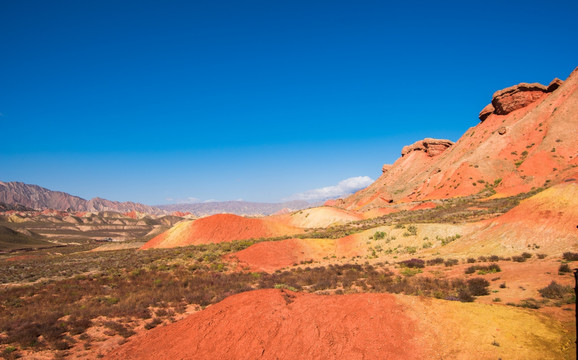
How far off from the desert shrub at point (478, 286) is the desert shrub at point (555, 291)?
2.11 metres

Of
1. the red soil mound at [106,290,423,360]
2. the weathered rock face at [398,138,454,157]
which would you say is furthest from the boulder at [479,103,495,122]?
the red soil mound at [106,290,423,360]

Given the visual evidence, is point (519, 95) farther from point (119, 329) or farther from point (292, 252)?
point (119, 329)

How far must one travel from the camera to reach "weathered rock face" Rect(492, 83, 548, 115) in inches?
2635

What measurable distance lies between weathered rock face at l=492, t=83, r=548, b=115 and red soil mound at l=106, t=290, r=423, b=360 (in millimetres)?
80483

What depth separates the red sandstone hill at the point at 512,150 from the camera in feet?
165

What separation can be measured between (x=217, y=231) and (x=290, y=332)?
157ft

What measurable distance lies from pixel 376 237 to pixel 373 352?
24.4 metres

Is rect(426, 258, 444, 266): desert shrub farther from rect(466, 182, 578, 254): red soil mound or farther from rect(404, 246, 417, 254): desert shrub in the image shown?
rect(404, 246, 417, 254): desert shrub

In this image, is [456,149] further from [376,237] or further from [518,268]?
[518,268]

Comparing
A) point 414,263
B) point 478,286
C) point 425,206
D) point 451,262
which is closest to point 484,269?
point 451,262

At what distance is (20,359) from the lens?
34.4 ft

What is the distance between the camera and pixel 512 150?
58875 millimetres

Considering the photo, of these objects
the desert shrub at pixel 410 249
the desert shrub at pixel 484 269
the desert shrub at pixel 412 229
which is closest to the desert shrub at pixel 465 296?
the desert shrub at pixel 484 269

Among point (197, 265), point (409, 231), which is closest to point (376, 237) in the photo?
point (409, 231)
